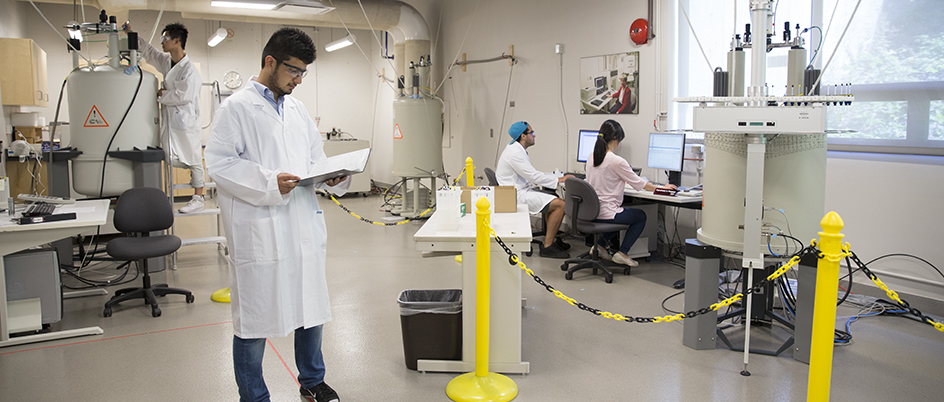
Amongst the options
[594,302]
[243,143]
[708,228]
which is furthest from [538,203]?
[243,143]

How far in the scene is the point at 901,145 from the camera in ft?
11.7

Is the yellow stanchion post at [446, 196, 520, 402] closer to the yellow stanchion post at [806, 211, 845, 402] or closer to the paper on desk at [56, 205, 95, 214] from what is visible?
the yellow stanchion post at [806, 211, 845, 402]

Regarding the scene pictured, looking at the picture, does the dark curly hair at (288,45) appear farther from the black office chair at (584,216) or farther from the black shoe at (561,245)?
the black shoe at (561,245)

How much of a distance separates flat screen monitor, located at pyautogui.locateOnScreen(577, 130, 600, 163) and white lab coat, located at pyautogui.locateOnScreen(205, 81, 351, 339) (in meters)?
3.62

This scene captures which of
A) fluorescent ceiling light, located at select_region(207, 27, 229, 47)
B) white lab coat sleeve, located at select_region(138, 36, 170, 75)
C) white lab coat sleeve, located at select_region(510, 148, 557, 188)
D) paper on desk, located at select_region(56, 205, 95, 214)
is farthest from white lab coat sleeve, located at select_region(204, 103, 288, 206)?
fluorescent ceiling light, located at select_region(207, 27, 229, 47)

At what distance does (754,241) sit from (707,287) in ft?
1.42

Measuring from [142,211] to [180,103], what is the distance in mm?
1004

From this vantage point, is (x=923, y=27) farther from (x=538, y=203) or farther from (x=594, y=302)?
(x=538, y=203)

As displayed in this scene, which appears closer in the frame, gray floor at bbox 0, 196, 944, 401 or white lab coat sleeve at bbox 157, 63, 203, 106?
gray floor at bbox 0, 196, 944, 401

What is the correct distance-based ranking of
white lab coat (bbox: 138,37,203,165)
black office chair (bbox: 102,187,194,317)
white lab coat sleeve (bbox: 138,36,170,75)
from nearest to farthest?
black office chair (bbox: 102,187,194,317)
white lab coat (bbox: 138,37,203,165)
white lab coat sleeve (bbox: 138,36,170,75)

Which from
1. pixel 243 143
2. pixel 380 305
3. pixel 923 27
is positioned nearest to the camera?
pixel 243 143

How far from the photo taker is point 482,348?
2.41 m

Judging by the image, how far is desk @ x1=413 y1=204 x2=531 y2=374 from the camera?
2.53m

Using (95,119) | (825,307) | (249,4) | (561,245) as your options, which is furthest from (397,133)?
(825,307)
